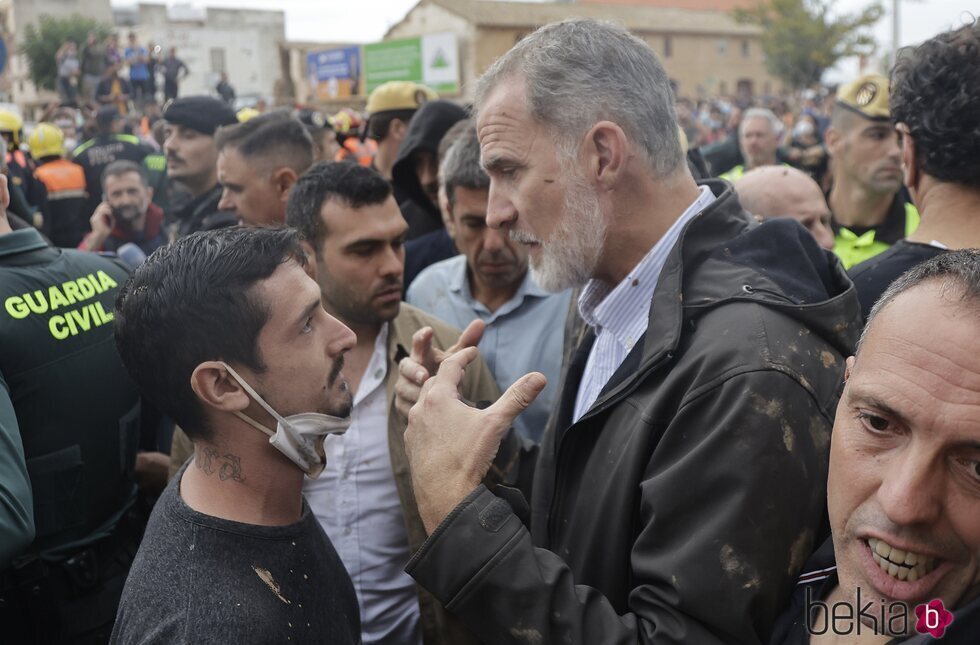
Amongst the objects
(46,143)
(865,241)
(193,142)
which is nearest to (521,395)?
(865,241)

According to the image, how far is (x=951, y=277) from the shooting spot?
56.2 inches

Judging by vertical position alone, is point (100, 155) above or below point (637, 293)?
above

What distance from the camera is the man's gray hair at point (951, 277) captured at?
1392 millimetres

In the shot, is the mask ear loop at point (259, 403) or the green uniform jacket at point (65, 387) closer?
Answer: the mask ear loop at point (259, 403)

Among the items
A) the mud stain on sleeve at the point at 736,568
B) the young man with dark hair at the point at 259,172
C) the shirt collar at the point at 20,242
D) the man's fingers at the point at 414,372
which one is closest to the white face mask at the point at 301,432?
the man's fingers at the point at 414,372

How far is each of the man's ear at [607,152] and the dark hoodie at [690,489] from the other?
29 cm

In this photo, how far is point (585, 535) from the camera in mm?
1951

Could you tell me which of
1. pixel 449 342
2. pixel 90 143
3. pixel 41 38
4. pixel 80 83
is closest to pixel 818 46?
pixel 80 83

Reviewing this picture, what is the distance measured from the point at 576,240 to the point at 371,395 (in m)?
1.07

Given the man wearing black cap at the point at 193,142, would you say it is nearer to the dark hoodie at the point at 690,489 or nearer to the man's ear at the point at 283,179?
the man's ear at the point at 283,179

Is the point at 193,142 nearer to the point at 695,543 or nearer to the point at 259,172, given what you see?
the point at 259,172


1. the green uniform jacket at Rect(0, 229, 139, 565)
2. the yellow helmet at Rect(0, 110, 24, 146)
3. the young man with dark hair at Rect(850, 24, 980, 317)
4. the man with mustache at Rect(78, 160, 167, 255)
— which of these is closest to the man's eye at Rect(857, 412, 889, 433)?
the young man with dark hair at Rect(850, 24, 980, 317)

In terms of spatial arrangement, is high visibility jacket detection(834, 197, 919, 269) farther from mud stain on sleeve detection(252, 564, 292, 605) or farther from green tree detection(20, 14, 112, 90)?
green tree detection(20, 14, 112, 90)

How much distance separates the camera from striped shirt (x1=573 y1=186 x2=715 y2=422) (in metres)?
2.19
